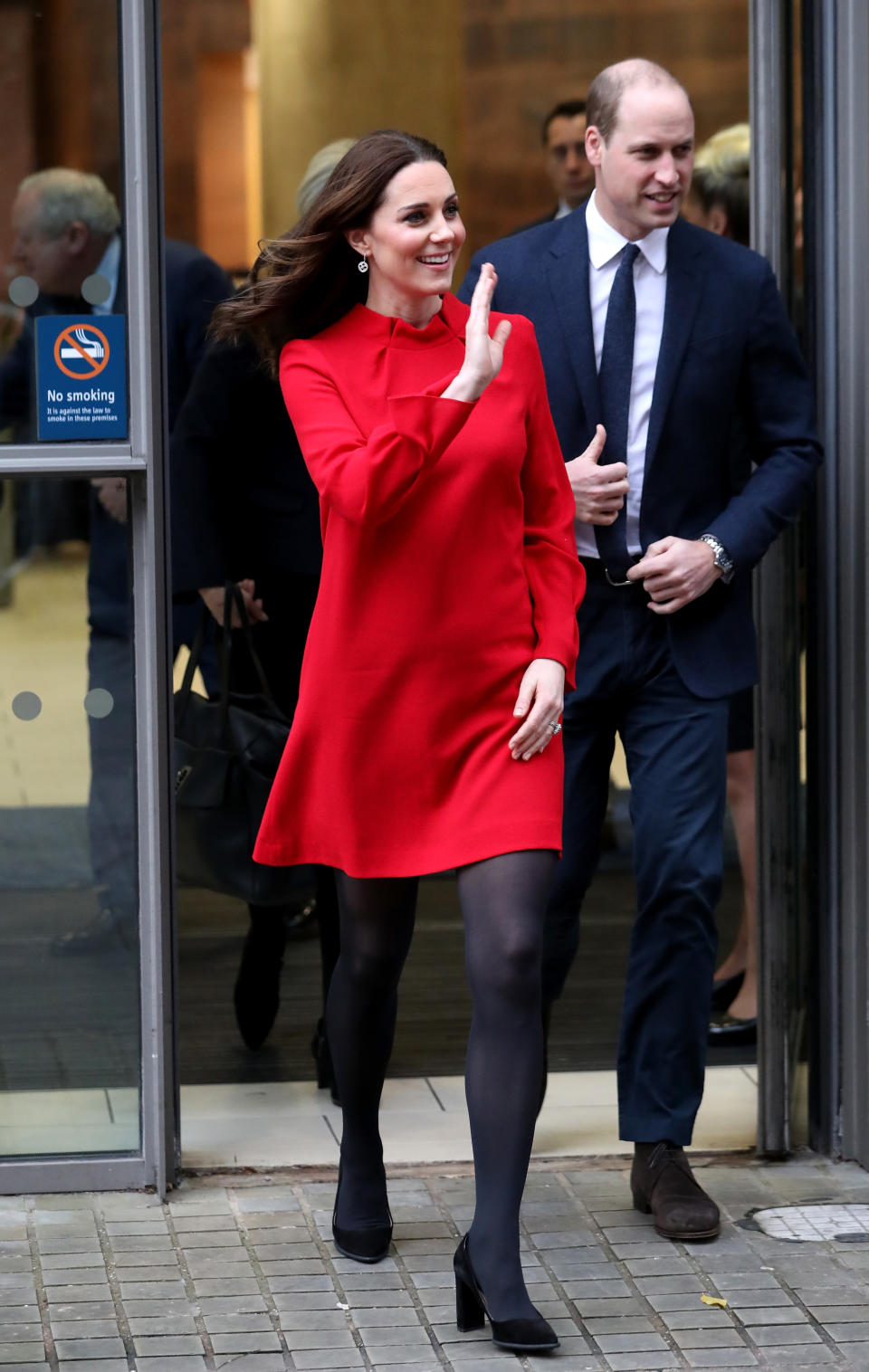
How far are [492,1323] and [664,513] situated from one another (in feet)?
5.11

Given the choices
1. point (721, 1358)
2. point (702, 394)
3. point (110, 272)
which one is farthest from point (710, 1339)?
point (110, 272)

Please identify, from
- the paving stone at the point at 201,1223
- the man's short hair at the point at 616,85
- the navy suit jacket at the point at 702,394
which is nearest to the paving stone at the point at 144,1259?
the paving stone at the point at 201,1223

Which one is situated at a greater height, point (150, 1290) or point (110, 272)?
point (110, 272)

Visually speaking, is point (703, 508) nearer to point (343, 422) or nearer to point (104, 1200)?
point (343, 422)

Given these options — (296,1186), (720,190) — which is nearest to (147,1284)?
(296,1186)

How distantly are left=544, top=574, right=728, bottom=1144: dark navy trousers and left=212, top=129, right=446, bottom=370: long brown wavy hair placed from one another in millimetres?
786

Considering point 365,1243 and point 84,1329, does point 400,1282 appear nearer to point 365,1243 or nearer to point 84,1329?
point 365,1243

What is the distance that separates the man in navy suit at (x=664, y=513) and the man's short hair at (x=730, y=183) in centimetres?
133

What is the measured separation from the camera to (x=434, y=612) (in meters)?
3.65

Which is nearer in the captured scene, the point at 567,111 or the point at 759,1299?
the point at 759,1299

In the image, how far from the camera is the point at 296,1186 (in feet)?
14.4

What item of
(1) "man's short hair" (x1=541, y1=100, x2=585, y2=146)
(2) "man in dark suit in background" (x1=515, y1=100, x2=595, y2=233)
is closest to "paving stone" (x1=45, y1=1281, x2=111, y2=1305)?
(2) "man in dark suit in background" (x1=515, y1=100, x2=595, y2=233)

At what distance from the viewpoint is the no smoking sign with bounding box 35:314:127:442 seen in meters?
4.22

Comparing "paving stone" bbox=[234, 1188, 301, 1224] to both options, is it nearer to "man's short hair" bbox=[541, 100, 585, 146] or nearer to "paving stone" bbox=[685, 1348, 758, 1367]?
"paving stone" bbox=[685, 1348, 758, 1367]
